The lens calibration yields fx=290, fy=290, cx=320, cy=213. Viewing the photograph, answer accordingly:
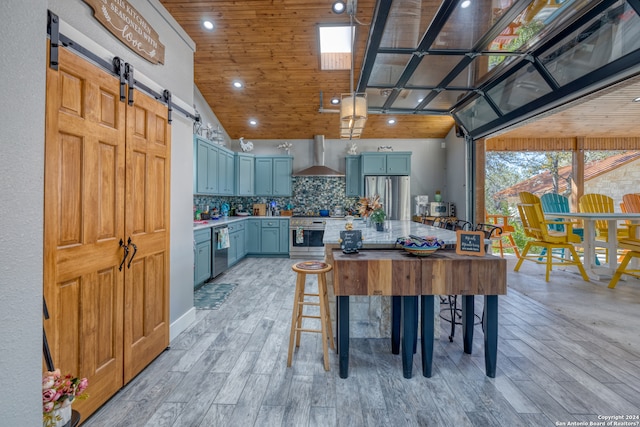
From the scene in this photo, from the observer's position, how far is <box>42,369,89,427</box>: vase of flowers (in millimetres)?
1025

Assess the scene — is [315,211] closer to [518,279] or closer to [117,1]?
[518,279]

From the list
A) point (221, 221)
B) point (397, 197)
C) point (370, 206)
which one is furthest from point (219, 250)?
point (397, 197)

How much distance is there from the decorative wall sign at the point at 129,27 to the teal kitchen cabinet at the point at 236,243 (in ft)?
10.6

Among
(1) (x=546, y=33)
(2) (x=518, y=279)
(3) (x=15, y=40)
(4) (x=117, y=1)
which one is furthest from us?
(2) (x=518, y=279)

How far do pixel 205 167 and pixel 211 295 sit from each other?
7.12ft

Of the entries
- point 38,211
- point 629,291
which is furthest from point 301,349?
point 629,291

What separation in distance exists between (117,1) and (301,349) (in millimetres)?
2759

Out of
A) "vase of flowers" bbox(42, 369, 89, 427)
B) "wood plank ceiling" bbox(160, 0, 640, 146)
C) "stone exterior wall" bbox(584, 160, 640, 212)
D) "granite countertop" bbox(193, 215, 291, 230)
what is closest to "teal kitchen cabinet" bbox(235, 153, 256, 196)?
"granite countertop" bbox(193, 215, 291, 230)

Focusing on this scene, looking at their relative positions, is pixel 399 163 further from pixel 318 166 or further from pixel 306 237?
pixel 306 237

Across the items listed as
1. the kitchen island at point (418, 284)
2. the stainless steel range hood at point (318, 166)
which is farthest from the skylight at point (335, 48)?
the kitchen island at point (418, 284)

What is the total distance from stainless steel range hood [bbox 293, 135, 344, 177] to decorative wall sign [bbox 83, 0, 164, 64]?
429 cm

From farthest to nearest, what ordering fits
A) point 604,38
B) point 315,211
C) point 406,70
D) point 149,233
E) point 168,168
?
point 315,211 < point 406,70 < point 604,38 < point 168,168 < point 149,233

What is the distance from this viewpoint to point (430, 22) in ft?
8.41

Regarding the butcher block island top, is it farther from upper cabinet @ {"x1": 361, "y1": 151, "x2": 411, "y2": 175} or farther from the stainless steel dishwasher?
upper cabinet @ {"x1": 361, "y1": 151, "x2": 411, "y2": 175}
